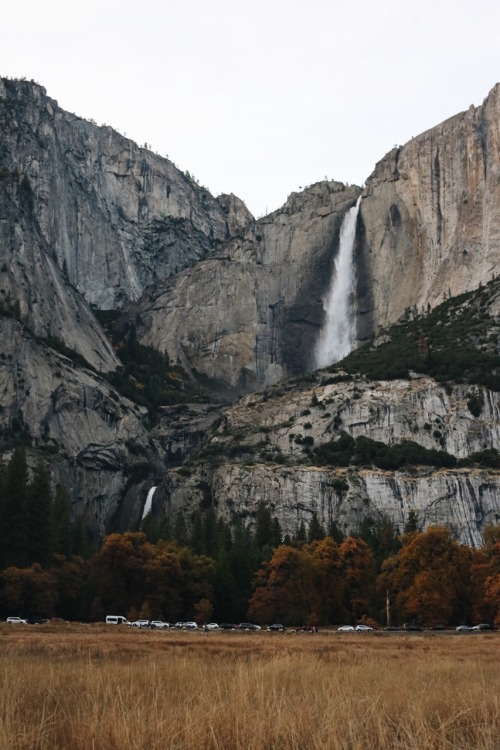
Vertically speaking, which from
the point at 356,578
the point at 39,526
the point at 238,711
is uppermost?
the point at 39,526

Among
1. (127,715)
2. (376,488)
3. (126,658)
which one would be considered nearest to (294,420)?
(376,488)

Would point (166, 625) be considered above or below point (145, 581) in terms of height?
→ below

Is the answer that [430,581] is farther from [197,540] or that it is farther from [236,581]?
[197,540]

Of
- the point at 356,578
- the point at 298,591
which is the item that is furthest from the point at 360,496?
the point at 298,591

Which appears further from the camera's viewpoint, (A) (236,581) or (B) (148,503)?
(B) (148,503)

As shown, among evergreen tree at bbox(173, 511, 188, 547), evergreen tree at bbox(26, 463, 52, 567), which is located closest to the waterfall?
evergreen tree at bbox(173, 511, 188, 547)

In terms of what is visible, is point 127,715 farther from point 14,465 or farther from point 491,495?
point 491,495
